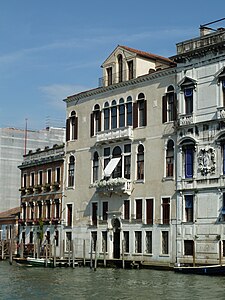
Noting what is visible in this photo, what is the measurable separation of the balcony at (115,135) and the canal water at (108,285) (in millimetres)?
7305

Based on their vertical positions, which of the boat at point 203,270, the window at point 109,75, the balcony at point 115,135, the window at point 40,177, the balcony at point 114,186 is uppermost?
the window at point 109,75

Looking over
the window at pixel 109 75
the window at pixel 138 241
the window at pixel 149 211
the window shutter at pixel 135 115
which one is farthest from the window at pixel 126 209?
the window at pixel 109 75

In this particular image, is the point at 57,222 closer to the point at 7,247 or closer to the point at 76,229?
the point at 76,229

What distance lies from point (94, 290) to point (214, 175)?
9.54 metres

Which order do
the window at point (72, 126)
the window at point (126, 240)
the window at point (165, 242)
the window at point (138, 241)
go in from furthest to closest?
the window at point (72, 126)
the window at point (126, 240)
the window at point (138, 241)
the window at point (165, 242)

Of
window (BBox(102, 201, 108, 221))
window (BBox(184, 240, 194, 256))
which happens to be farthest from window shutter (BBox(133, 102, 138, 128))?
window (BBox(184, 240, 194, 256))

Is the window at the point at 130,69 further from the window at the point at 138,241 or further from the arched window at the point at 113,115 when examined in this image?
the window at the point at 138,241

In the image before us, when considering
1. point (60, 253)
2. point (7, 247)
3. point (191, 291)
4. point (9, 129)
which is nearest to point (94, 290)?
point (191, 291)

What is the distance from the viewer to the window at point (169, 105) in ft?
108

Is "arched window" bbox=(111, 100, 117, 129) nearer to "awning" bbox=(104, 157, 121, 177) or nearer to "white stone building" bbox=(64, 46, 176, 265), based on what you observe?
"white stone building" bbox=(64, 46, 176, 265)

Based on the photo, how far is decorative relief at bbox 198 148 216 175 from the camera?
99.5 ft

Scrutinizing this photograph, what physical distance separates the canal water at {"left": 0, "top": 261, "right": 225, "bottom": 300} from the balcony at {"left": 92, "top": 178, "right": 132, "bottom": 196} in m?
4.73

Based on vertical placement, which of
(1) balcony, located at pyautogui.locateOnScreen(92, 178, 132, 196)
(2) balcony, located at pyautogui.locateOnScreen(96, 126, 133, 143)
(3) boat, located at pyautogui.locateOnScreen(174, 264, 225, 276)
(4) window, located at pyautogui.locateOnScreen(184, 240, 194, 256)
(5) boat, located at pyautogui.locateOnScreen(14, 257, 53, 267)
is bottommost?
(5) boat, located at pyautogui.locateOnScreen(14, 257, 53, 267)

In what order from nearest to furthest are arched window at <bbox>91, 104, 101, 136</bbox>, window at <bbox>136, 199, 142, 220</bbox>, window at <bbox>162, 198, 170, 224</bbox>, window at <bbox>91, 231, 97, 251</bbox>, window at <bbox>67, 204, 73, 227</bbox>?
1. window at <bbox>162, 198, 170, 224</bbox>
2. window at <bbox>136, 199, 142, 220</bbox>
3. window at <bbox>91, 231, 97, 251</bbox>
4. arched window at <bbox>91, 104, 101, 136</bbox>
5. window at <bbox>67, 204, 73, 227</bbox>
